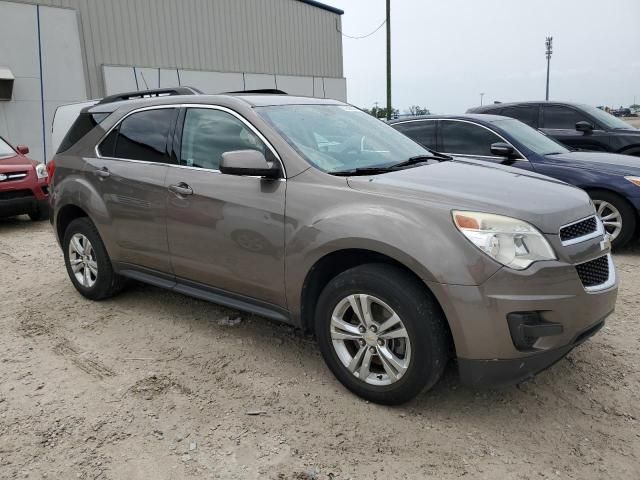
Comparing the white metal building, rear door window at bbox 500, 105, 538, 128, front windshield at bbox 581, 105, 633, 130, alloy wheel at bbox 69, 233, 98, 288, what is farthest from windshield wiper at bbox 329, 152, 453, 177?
the white metal building

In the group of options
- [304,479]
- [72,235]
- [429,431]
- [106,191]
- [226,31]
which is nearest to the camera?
[304,479]

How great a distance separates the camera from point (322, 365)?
3400 mm

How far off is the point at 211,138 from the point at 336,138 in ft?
2.82

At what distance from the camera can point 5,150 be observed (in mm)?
8852

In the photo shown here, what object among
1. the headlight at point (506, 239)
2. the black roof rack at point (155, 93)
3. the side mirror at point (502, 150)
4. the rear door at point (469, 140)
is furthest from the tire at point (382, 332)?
the rear door at point (469, 140)

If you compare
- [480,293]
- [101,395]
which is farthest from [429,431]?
[101,395]

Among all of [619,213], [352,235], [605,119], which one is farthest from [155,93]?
[605,119]

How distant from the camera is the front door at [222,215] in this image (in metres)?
3.17

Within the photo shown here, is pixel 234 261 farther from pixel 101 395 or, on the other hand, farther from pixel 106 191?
pixel 106 191

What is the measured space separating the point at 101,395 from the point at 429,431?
1.88 metres

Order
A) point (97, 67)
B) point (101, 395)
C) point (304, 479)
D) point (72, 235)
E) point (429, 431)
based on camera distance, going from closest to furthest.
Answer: point (304, 479) < point (429, 431) < point (101, 395) < point (72, 235) < point (97, 67)

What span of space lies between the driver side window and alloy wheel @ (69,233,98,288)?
1435 mm

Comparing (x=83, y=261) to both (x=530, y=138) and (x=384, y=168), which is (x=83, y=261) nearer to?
(x=384, y=168)

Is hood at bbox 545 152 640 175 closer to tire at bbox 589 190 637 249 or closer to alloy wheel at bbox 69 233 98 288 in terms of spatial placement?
tire at bbox 589 190 637 249
